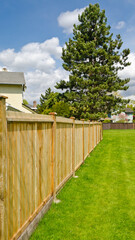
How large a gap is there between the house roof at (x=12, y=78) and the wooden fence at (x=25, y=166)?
61.0ft

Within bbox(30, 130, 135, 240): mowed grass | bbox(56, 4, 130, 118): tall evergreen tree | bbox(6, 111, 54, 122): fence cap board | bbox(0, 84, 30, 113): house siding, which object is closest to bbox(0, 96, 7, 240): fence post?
bbox(6, 111, 54, 122): fence cap board

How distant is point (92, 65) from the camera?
26734 millimetres

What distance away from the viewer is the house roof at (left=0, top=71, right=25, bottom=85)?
22000 mm

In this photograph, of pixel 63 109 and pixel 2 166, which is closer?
pixel 2 166

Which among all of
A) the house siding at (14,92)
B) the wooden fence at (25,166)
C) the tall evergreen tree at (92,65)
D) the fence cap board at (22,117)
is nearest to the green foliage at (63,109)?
the tall evergreen tree at (92,65)

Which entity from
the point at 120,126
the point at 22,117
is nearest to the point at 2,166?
the point at 22,117

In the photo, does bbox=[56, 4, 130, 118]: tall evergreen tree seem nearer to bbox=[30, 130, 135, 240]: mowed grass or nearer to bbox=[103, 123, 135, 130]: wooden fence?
bbox=[103, 123, 135, 130]: wooden fence

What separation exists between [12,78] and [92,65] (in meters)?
10.1

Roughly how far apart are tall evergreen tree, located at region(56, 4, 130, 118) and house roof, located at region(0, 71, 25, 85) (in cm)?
694

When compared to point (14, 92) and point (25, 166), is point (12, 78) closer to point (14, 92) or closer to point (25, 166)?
point (14, 92)

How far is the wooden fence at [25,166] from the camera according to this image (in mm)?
2111

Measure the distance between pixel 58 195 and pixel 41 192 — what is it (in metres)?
1.38

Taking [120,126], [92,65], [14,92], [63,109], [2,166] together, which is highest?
[92,65]

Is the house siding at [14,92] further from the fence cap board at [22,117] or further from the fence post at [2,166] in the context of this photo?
the fence post at [2,166]
